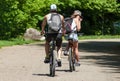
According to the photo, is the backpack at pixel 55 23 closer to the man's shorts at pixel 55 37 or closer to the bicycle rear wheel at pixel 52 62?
the man's shorts at pixel 55 37

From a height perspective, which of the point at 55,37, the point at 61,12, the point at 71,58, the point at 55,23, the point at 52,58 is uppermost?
the point at 55,23

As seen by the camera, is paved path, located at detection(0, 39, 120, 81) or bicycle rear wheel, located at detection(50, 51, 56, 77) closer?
paved path, located at detection(0, 39, 120, 81)

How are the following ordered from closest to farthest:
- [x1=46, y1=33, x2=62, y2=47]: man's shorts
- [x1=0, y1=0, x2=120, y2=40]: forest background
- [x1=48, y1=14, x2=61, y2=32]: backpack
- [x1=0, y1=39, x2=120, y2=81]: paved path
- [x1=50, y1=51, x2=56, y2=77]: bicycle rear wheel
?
[x1=0, y1=39, x2=120, y2=81]: paved path, [x1=50, y1=51, x2=56, y2=77]: bicycle rear wheel, [x1=48, y1=14, x2=61, y2=32]: backpack, [x1=46, y1=33, x2=62, y2=47]: man's shorts, [x1=0, y1=0, x2=120, y2=40]: forest background

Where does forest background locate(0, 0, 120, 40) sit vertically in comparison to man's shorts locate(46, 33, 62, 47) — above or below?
below

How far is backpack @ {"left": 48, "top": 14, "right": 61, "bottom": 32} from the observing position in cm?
1305

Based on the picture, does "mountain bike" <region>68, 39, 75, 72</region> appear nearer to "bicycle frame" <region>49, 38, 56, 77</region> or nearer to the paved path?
the paved path

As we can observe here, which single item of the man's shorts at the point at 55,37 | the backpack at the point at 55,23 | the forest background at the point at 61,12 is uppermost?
the backpack at the point at 55,23

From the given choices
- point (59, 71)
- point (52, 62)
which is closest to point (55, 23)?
point (52, 62)

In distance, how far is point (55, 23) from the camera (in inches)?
515

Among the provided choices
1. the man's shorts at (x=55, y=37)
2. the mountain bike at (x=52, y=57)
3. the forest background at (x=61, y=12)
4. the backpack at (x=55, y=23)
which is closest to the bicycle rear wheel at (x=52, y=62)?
the mountain bike at (x=52, y=57)

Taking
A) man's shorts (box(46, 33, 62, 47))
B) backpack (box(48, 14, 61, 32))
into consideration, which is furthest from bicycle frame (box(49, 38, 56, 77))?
backpack (box(48, 14, 61, 32))

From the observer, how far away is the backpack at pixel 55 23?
514 inches

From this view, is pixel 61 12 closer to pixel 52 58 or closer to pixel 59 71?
pixel 59 71

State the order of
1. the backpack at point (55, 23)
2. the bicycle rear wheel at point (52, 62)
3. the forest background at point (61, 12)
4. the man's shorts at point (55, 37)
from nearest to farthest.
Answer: the bicycle rear wheel at point (52, 62) → the backpack at point (55, 23) → the man's shorts at point (55, 37) → the forest background at point (61, 12)
